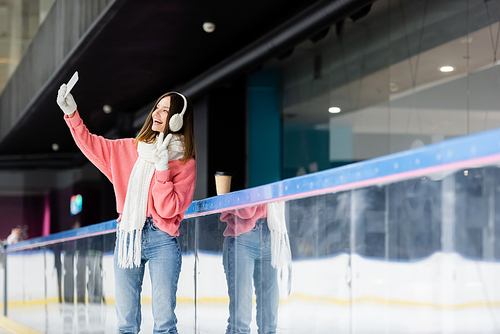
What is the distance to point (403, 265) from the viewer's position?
4.51ft

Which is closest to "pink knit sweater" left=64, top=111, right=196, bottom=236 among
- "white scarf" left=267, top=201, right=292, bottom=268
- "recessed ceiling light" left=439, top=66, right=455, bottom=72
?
"white scarf" left=267, top=201, right=292, bottom=268

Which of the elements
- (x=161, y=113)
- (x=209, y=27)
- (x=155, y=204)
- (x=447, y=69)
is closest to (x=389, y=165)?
(x=155, y=204)

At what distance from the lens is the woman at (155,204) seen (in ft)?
8.21

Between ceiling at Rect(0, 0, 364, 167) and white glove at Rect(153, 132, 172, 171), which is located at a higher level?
ceiling at Rect(0, 0, 364, 167)

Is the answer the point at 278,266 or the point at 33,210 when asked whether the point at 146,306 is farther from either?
the point at 33,210

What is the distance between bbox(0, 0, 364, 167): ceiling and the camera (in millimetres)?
6863

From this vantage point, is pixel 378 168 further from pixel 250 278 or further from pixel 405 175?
pixel 250 278

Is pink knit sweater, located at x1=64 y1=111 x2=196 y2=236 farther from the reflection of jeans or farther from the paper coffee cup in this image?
the paper coffee cup

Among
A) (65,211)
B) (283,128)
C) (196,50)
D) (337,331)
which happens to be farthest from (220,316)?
(65,211)

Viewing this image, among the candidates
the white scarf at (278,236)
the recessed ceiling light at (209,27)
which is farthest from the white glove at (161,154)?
the recessed ceiling light at (209,27)

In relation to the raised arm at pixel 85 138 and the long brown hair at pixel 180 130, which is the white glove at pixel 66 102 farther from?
the long brown hair at pixel 180 130

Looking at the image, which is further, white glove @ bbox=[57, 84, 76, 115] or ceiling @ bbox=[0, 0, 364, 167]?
ceiling @ bbox=[0, 0, 364, 167]

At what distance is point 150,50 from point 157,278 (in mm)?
6154

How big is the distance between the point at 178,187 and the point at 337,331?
1071 mm
